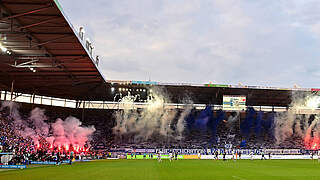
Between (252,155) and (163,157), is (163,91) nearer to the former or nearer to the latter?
(163,157)

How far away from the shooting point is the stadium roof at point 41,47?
19984 mm

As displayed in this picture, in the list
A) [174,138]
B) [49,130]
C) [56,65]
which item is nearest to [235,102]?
[174,138]

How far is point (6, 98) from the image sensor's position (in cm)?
5600

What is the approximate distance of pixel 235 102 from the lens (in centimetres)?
5947

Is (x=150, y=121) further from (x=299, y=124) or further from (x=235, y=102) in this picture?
(x=299, y=124)

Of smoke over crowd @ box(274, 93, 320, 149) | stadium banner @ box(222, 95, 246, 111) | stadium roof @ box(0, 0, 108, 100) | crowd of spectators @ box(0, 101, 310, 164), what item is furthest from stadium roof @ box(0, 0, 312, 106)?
crowd of spectators @ box(0, 101, 310, 164)

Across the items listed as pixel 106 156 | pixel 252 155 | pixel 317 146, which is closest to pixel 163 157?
pixel 106 156

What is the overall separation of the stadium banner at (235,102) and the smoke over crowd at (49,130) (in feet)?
90.5

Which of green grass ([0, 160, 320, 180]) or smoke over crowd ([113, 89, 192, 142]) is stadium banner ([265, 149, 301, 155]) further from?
green grass ([0, 160, 320, 180])

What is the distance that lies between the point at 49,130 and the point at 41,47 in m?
33.8

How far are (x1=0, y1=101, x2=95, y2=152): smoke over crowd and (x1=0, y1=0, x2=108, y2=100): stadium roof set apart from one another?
233 inches

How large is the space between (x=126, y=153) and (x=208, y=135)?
65.4ft

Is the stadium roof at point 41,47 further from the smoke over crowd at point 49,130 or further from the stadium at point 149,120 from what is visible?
the smoke over crowd at point 49,130

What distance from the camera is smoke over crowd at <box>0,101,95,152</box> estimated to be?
168 feet
